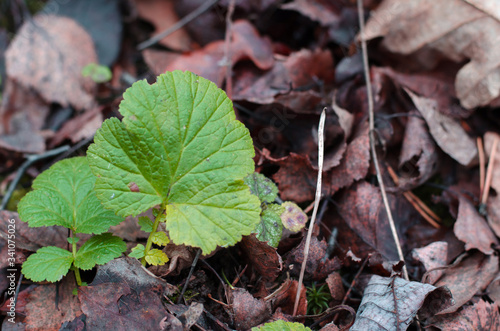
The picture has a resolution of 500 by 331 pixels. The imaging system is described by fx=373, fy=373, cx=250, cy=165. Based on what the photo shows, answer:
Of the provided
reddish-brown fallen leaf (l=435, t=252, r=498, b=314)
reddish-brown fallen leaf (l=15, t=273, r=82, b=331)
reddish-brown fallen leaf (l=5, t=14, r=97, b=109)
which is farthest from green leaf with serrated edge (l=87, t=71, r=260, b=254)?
reddish-brown fallen leaf (l=5, t=14, r=97, b=109)

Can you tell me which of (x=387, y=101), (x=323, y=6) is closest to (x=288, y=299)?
(x=387, y=101)

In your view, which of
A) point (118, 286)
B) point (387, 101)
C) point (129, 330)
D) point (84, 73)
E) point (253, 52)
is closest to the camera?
point (129, 330)

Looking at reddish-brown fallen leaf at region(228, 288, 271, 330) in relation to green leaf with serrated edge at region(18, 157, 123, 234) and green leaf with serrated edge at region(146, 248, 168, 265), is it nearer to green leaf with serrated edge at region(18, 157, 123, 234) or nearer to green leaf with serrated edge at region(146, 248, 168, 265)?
green leaf with serrated edge at region(146, 248, 168, 265)

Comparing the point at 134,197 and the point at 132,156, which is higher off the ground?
the point at 132,156

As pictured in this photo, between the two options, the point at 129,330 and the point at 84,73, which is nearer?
the point at 129,330

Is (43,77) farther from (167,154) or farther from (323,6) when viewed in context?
(323,6)
